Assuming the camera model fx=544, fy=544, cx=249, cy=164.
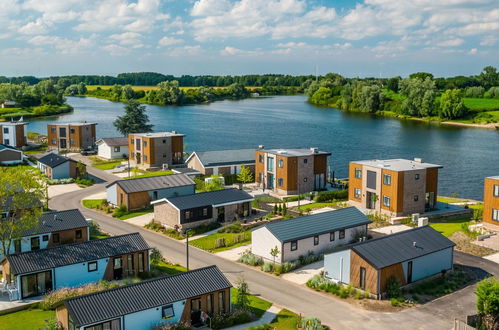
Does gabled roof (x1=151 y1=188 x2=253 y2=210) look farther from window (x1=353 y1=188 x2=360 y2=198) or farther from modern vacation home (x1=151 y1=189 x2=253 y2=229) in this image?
window (x1=353 y1=188 x2=360 y2=198)

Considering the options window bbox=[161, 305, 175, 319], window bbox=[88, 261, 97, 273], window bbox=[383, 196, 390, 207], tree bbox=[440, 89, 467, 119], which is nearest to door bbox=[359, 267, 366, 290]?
window bbox=[161, 305, 175, 319]

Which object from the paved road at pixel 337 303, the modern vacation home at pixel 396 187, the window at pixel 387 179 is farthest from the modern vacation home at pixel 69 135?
the window at pixel 387 179

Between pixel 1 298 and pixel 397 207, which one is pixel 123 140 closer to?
pixel 397 207

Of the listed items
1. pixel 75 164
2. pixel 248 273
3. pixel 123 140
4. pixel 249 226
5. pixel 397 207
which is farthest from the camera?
pixel 123 140

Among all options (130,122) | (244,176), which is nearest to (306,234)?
(244,176)

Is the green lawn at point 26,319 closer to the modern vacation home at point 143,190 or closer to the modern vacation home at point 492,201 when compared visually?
the modern vacation home at point 143,190

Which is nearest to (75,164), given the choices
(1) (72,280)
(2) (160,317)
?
(1) (72,280)
